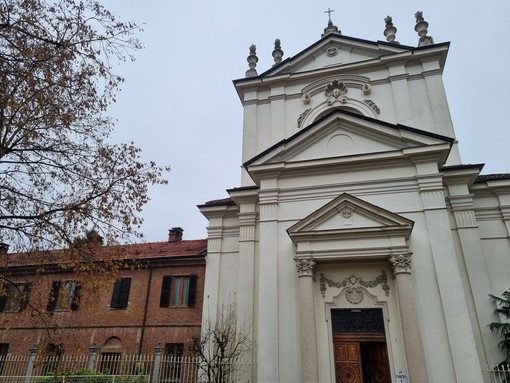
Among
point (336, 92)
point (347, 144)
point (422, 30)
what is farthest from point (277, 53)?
point (347, 144)

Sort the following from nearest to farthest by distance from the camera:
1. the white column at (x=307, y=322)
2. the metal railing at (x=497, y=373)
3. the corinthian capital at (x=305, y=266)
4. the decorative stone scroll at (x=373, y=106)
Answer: the metal railing at (x=497, y=373) < the white column at (x=307, y=322) < the corinthian capital at (x=305, y=266) < the decorative stone scroll at (x=373, y=106)

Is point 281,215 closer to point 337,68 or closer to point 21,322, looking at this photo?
point 337,68

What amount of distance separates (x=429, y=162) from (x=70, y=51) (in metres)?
11.0

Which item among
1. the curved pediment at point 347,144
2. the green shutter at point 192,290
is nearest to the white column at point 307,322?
the curved pediment at point 347,144

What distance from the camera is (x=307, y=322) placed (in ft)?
37.5

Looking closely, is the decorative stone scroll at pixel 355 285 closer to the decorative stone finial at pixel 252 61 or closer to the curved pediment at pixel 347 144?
the curved pediment at pixel 347 144

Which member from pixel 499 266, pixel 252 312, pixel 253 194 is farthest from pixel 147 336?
pixel 499 266

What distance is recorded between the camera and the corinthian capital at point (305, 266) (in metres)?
12.1

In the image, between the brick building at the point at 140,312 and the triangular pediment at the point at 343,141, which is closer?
the triangular pediment at the point at 343,141

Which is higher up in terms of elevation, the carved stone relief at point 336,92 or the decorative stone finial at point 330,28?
the decorative stone finial at point 330,28

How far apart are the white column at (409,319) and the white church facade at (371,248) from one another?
33 millimetres

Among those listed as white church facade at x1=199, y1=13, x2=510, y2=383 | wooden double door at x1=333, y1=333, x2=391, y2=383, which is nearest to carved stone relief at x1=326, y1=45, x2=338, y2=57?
white church facade at x1=199, y1=13, x2=510, y2=383

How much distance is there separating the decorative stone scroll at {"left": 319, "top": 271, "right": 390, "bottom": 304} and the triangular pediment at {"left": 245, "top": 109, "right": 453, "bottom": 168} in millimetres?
4094

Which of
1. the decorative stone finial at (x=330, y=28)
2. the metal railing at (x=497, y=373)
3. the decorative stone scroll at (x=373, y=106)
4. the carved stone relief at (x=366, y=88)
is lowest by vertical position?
the metal railing at (x=497, y=373)
